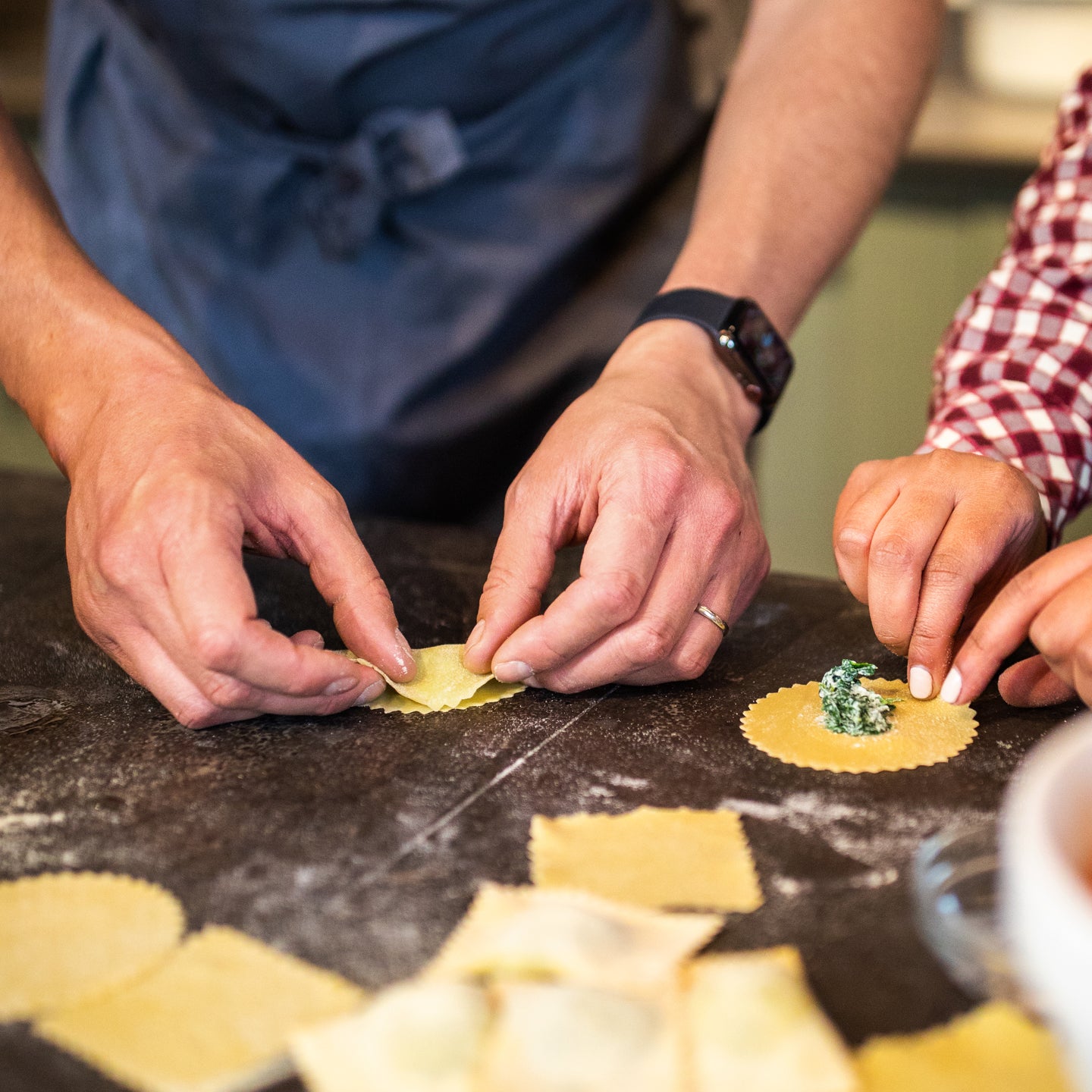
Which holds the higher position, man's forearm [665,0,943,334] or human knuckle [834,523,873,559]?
man's forearm [665,0,943,334]

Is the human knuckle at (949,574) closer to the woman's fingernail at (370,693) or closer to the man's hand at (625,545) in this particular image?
the man's hand at (625,545)

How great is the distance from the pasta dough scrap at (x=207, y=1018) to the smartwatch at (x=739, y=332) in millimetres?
797

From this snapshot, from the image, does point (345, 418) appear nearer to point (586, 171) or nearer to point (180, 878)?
point (586, 171)

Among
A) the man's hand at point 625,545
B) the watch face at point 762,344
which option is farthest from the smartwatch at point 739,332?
the man's hand at point 625,545

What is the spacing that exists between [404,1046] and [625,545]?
0.50 meters

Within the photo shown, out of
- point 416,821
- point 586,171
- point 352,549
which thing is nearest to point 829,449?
point 586,171

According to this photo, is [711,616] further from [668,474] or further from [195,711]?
[195,711]

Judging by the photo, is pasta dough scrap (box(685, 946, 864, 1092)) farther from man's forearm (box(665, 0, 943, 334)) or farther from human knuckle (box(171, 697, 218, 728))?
man's forearm (box(665, 0, 943, 334))

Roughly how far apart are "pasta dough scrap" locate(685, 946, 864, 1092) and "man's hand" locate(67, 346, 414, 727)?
1.42ft

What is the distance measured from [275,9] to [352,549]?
0.84m

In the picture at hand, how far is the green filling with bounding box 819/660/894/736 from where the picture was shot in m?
0.91

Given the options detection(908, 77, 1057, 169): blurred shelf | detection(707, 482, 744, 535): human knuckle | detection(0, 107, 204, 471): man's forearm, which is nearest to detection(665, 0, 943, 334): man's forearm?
detection(707, 482, 744, 535): human knuckle

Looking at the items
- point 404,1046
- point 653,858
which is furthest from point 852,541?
point 404,1046

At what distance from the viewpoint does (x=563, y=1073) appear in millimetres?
538
